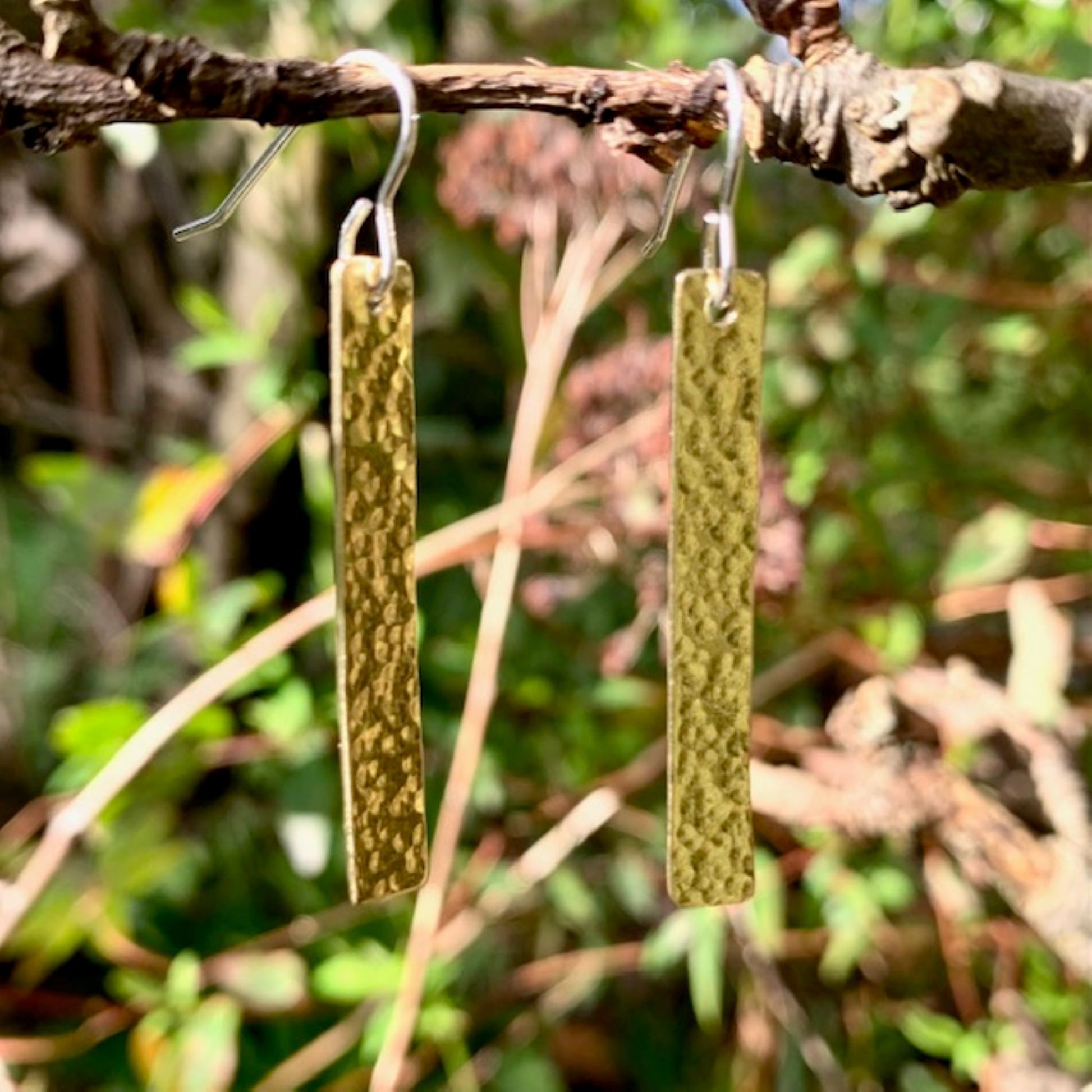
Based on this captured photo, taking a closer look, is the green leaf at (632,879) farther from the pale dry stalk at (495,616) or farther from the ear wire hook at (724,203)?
the ear wire hook at (724,203)

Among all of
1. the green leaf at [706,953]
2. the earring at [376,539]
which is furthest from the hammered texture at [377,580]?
the green leaf at [706,953]

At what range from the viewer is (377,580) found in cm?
39

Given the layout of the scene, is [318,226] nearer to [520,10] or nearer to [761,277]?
[520,10]

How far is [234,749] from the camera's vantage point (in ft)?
3.09

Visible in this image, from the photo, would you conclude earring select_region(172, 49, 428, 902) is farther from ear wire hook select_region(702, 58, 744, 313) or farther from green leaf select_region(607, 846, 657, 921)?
green leaf select_region(607, 846, 657, 921)

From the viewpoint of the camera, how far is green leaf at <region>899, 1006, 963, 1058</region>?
37.0 inches

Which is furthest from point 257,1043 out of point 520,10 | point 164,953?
point 520,10

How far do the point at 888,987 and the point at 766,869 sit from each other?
0.30 meters

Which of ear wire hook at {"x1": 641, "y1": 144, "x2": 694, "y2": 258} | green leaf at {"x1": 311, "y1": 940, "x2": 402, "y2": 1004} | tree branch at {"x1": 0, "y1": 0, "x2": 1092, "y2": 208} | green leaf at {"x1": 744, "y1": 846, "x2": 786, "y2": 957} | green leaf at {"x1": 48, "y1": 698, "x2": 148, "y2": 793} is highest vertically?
tree branch at {"x1": 0, "y1": 0, "x2": 1092, "y2": 208}

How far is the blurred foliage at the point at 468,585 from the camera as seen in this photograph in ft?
2.89

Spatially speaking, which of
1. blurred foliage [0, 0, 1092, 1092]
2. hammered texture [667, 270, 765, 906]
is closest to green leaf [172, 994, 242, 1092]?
blurred foliage [0, 0, 1092, 1092]

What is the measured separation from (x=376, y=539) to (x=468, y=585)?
0.70 m

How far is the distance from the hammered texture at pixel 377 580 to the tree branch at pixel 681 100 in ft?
0.18

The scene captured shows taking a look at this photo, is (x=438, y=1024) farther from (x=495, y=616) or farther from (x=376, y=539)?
(x=376, y=539)
